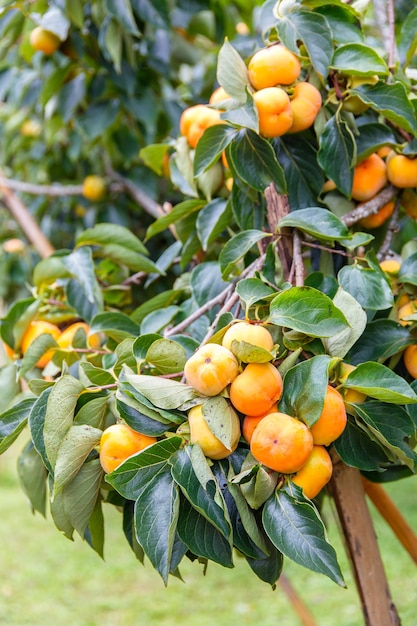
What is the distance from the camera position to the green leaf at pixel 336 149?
0.72m

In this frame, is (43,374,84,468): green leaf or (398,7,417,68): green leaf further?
(398,7,417,68): green leaf

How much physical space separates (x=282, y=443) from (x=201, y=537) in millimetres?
116

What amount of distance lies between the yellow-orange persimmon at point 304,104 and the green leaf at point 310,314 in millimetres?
231

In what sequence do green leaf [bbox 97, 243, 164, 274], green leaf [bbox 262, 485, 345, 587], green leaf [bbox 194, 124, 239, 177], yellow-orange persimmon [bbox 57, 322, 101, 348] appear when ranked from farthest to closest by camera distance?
green leaf [bbox 97, 243, 164, 274]
yellow-orange persimmon [bbox 57, 322, 101, 348]
green leaf [bbox 194, 124, 239, 177]
green leaf [bbox 262, 485, 345, 587]

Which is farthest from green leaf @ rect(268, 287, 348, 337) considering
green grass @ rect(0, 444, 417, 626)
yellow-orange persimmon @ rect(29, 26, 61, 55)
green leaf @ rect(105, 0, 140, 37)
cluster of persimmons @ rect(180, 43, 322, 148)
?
green grass @ rect(0, 444, 417, 626)

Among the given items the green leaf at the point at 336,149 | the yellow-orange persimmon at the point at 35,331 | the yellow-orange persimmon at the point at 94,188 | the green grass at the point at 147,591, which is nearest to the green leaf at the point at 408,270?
the green leaf at the point at 336,149

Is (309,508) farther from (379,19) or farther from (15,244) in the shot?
(15,244)

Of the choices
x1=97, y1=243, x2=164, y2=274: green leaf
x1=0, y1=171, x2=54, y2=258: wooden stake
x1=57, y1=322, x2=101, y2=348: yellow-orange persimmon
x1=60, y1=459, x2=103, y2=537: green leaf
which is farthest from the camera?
x1=0, y1=171, x2=54, y2=258: wooden stake

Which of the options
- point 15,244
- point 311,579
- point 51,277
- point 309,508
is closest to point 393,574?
point 311,579

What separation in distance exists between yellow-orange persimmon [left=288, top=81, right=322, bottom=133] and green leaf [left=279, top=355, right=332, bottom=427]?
0.29 metres

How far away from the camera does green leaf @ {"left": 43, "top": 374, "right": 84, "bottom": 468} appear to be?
60 cm

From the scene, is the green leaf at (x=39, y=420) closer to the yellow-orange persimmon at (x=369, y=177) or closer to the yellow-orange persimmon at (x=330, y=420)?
the yellow-orange persimmon at (x=330, y=420)

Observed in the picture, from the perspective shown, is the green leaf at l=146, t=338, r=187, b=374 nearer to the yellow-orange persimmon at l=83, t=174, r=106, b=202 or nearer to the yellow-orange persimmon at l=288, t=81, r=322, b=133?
the yellow-orange persimmon at l=288, t=81, r=322, b=133

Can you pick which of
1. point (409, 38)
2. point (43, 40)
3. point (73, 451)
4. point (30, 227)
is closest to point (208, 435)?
point (73, 451)
